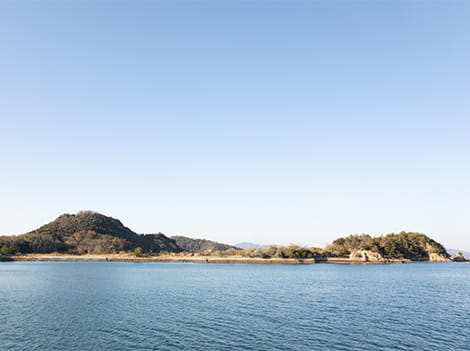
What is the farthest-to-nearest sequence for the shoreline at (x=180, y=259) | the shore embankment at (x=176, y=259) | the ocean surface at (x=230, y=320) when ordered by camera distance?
the shoreline at (x=180, y=259) → the shore embankment at (x=176, y=259) → the ocean surface at (x=230, y=320)

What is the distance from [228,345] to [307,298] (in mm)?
29874

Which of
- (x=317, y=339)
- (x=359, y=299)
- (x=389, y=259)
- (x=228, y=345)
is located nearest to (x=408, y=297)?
(x=359, y=299)

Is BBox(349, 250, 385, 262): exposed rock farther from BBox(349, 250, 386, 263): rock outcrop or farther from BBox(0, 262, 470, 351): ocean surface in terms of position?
BBox(0, 262, 470, 351): ocean surface

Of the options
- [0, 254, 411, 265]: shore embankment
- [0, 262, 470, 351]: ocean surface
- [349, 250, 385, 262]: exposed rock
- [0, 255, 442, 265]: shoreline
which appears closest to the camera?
[0, 262, 470, 351]: ocean surface

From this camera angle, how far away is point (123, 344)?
30.8m

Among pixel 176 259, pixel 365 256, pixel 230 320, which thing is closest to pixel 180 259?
pixel 176 259

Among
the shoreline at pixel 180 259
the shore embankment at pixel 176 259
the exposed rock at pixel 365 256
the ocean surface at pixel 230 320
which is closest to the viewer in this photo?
the ocean surface at pixel 230 320

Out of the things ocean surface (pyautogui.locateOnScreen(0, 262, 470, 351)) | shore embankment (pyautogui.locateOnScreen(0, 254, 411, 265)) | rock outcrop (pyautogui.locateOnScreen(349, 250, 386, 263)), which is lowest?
ocean surface (pyautogui.locateOnScreen(0, 262, 470, 351))

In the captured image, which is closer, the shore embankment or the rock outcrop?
the shore embankment

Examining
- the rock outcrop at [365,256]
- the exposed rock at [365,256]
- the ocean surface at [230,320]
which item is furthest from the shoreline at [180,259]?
the ocean surface at [230,320]

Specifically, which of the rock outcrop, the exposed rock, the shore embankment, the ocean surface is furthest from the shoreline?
the ocean surface

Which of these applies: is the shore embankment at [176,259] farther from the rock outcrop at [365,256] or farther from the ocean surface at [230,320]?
the ocean surface at [230,320]

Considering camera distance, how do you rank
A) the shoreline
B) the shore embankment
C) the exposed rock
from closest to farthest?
the shore embankment, the shoreline, the exposed rock

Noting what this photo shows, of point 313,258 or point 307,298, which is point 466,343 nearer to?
point 307,298
